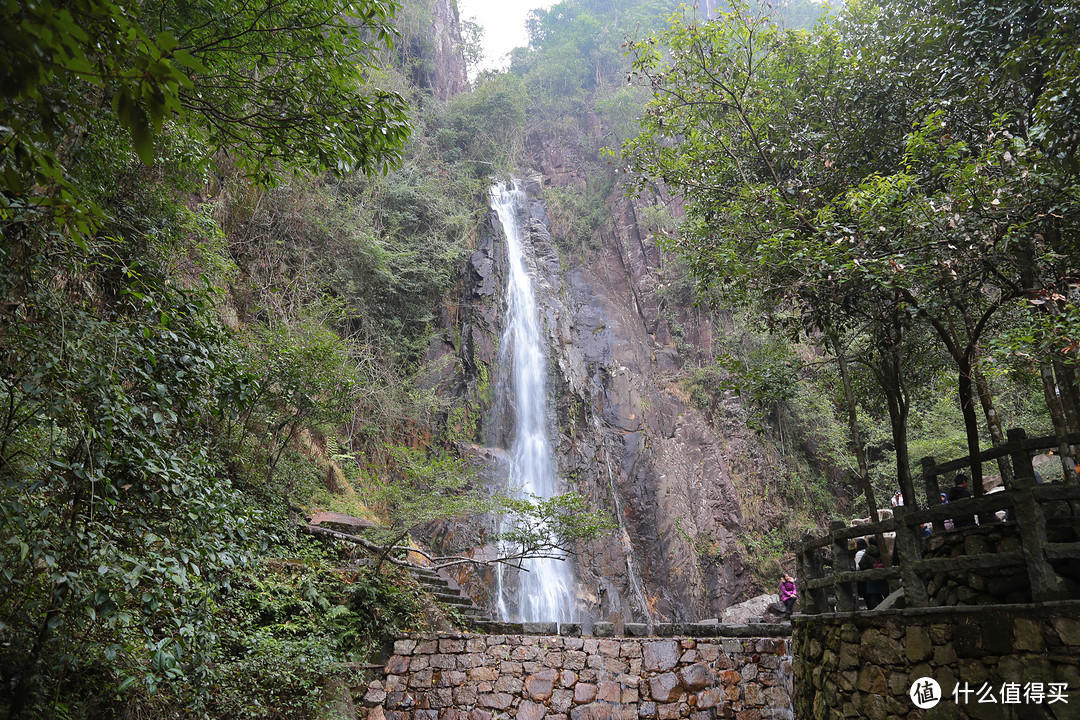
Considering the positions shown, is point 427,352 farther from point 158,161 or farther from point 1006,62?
point 1006,62

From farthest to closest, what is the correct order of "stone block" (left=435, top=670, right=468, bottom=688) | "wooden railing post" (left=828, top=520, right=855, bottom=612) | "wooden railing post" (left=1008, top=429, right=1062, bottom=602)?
"stone block" (left=435, top=670, right=468, bottom=688), "wooden railing post" (left=828, top=520, right=855, bottom=612), "wooden railing post" (left=1008, top=429, right=1062, bottom=602)

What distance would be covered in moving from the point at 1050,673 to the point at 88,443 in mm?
5260

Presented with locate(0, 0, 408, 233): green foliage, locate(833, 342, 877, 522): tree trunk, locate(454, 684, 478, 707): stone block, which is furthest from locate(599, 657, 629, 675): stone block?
locate(0, 0, 408, 233): green foliage

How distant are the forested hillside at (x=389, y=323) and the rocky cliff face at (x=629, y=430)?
0.09 m

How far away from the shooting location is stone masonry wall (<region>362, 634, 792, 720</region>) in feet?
20.8

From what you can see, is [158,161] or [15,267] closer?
[15,267]

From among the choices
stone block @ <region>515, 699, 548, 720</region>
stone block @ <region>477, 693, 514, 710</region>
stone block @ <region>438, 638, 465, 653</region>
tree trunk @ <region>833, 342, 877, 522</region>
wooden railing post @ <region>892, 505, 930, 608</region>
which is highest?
tree trunk @ <region>833, 342, 877, 522</region>

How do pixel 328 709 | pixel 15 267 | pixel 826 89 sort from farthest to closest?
pixel 826 89
pixel 328 709
pixel 15 267

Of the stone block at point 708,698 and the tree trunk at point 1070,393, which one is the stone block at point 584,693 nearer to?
the stone block at point 708,698

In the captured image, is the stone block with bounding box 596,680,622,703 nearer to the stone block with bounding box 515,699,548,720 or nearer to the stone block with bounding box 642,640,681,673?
the stone block with bounding box 642,640,681,673

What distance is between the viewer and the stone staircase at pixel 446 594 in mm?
7754

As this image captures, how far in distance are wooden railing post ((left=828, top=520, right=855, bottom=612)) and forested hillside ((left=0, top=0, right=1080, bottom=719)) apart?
2.90 feet

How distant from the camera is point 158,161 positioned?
22.7ft

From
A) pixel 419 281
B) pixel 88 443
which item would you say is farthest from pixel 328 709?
pixel 419 281
